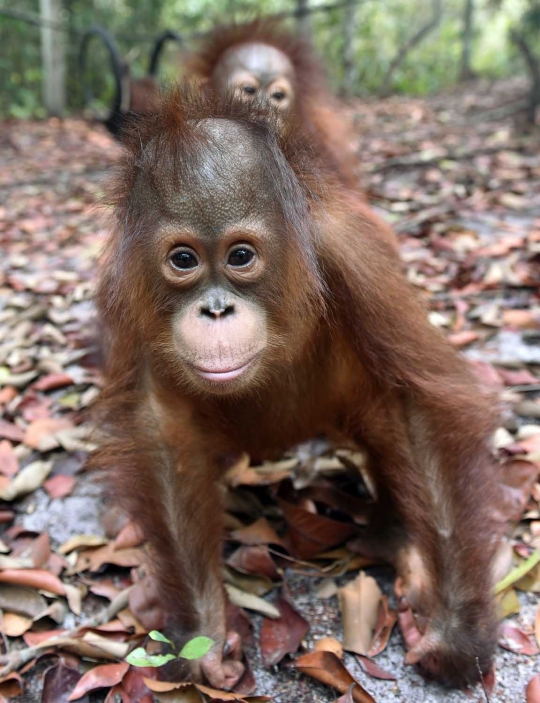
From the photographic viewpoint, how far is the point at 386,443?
7.55ft

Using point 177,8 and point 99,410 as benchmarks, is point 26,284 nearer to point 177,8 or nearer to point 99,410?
point 99,410

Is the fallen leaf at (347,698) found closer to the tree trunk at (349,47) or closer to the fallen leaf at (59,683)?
the fallen leaf at (59,683)

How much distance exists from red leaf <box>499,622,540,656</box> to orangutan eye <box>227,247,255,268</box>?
136cm

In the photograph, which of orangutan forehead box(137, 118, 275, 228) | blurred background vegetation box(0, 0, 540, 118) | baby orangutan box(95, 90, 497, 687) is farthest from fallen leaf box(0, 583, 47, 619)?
blurred background vegetation box(0, 0, 540, 118)

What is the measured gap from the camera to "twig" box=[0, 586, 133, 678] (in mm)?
2121

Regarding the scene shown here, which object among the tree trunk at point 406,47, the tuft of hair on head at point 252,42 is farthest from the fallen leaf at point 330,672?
the tree trunk at point 406,47

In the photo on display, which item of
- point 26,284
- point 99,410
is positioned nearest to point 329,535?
point 99,410

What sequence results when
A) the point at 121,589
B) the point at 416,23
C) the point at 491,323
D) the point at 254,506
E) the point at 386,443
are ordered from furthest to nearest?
the point at 416,23, the point at 491,323, the point at 254,506, the point at 121,589, the point at 386,443

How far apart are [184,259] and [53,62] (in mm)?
12295

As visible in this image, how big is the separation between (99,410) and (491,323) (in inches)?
87.8

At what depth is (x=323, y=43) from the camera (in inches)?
624

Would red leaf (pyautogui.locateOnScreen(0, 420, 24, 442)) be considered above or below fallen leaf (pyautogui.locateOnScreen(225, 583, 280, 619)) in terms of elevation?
below

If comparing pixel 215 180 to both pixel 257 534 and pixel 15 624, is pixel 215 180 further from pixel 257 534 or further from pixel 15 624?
pixel 15 624

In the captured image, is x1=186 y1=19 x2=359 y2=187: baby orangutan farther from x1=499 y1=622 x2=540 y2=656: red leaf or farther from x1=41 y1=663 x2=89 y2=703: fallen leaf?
x1=41 y1=663 x2=89 y2=703: fallen leaf
